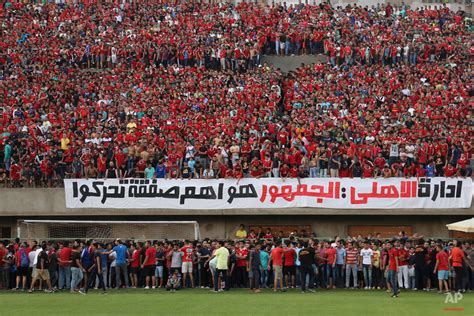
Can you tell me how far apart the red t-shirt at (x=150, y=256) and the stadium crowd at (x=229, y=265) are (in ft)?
0.10

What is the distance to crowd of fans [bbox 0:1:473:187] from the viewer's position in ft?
126

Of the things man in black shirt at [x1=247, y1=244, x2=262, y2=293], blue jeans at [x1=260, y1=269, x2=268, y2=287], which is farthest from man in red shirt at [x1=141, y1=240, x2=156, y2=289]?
blue jeans at [x1=260, y1=269, x2=268, y2=287]

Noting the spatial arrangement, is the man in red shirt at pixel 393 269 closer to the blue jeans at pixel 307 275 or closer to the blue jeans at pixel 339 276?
the blue jeans at pixel 307 275

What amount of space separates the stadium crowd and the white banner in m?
4.60

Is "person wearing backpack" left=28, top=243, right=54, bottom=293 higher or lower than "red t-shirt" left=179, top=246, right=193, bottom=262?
lower

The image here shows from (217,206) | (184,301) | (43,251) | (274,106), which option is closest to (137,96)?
(274,106)

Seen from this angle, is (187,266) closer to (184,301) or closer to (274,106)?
(184,301)

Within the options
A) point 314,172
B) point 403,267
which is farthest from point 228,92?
point 403,267

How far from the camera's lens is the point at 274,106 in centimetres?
4347

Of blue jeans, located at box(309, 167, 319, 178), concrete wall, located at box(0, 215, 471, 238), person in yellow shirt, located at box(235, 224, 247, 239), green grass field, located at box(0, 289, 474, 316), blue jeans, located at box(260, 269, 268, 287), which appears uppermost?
blue jeans, located at box(309, 167, 319, 178)

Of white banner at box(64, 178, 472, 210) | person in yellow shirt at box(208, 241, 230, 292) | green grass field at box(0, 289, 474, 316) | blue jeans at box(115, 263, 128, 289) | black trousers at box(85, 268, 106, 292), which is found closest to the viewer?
green grass field at box(0, 289, 474, 316)

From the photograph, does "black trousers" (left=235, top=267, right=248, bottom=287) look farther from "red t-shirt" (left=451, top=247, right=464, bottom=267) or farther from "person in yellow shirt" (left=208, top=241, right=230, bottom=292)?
"red t-shirt" (left=451, top=247, right=464, bottom=267)

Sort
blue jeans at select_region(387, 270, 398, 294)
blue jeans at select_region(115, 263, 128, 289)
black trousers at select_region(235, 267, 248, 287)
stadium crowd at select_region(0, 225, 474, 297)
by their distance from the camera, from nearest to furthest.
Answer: blue jeans at select_region(387, 270, 398, 294)
stadium crowd at select_region(0, 225, 474, 297)
blue jeans at select_region(115, 263, 128, 289)
black trousers at select_region(235, 267, 248, 287)

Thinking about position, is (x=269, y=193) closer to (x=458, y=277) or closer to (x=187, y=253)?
(x=187, y=253)
